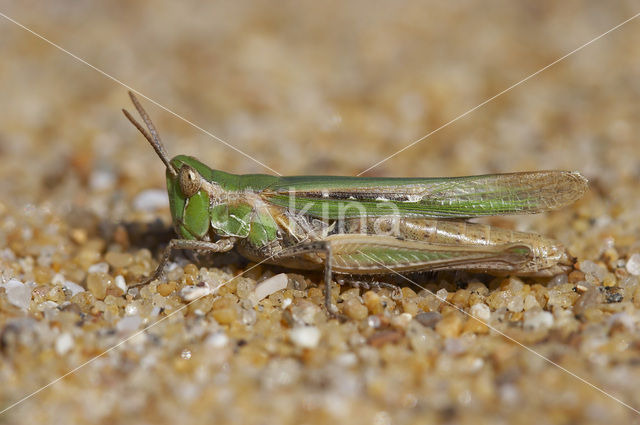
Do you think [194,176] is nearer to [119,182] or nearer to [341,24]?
[119,182]

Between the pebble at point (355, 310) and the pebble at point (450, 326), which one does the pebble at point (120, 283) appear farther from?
the pebble at point (450, 326)

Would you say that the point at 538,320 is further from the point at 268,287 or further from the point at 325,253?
the point at 268,287

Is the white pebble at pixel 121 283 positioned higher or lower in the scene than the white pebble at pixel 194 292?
higher

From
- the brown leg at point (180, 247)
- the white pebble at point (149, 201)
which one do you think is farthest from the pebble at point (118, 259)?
the white pebble at point (149, 201)

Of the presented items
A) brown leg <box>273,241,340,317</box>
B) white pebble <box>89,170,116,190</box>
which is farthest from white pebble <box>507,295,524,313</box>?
white pebble <box>89,170,116,190</box>

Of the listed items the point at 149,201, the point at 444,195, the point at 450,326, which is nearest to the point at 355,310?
the point at 450,326

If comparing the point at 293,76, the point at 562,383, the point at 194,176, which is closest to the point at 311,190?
the point at 194,176
